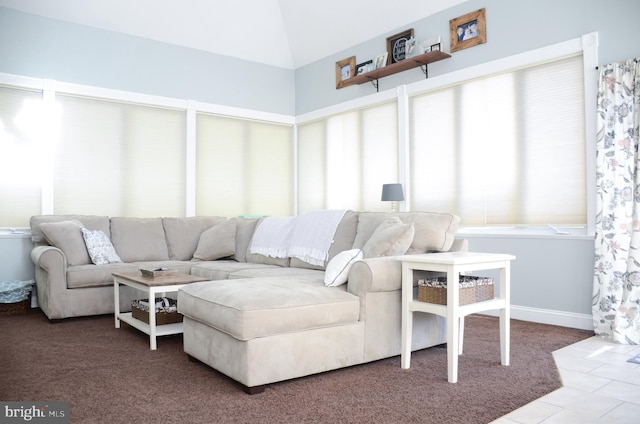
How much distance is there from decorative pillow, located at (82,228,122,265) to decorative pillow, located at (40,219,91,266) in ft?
0.17

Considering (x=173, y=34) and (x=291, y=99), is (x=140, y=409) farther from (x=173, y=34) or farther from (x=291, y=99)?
(x=291, y=99)

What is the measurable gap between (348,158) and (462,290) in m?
3.78

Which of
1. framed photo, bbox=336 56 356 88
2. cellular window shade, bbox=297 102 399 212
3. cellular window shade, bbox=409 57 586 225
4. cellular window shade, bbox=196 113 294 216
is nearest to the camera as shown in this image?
cellular window shade, bbox=409 57 586 225

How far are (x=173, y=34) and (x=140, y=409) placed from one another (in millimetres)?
4926

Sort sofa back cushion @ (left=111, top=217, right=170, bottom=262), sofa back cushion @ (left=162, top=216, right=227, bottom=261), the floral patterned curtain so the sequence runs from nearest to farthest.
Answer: the floral patterned curtain
sofa back cushion @ (left=111, top=217, right=170, bottom=262)
sofa back cushion @ (left=162, top=216, right=227, bottom=261)

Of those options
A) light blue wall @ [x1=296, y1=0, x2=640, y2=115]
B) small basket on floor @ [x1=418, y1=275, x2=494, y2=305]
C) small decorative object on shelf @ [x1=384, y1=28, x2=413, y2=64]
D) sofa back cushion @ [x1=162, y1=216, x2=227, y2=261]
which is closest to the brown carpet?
small basket on floor @ [x1=418, y1=275, x2=494, y2=305]

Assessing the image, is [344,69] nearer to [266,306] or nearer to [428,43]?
[428,43]

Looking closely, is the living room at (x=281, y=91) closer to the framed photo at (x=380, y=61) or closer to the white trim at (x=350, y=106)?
the white trim at (x=350, y=106)

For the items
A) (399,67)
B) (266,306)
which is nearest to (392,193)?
(399,67)

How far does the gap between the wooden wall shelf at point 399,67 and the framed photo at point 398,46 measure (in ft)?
0.43

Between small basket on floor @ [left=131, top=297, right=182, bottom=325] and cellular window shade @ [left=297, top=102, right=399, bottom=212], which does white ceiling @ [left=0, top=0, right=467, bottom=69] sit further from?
small basket on floor @ [left=131, top=297, right=182, bottom=325]

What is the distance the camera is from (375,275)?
8.89 feet

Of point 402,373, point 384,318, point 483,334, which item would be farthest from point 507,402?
point 483,334

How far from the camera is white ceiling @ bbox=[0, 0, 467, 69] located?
523cm
